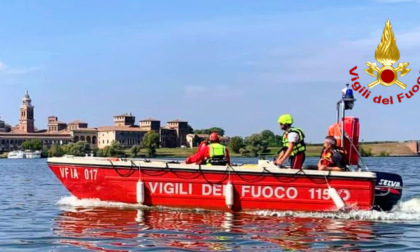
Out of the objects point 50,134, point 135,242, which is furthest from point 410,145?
point 135,242

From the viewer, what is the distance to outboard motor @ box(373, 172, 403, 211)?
1353cm

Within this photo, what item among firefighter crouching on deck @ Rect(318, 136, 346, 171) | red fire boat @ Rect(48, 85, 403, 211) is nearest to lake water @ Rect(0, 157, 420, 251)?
red fire boat @ Rect(48, 85, 403, 211)

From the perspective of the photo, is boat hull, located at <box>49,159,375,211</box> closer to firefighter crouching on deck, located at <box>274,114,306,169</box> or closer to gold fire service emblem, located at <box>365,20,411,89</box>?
firefighter crouching on deck, located at <box>274,114,306,169</box>

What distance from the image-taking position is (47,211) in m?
15.6

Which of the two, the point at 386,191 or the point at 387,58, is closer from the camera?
the point at 386,191

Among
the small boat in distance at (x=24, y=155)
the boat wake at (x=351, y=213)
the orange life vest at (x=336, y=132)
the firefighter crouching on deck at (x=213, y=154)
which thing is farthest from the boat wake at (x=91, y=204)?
the small boat in distance at (x=24, y=155)

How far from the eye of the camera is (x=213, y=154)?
46.2 ft

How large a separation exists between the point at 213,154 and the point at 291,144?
1.61m

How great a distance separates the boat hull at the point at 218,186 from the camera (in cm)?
1311

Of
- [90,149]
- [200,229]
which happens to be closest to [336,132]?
[200,229]

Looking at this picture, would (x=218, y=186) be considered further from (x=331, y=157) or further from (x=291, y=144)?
(x=331, y=157)

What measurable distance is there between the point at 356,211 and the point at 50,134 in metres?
190

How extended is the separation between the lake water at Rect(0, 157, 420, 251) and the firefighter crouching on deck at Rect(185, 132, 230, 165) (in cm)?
99

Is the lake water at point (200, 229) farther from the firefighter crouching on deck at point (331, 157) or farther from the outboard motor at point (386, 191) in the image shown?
Answer: the firefighter crouching on deck at point (331, 157)
